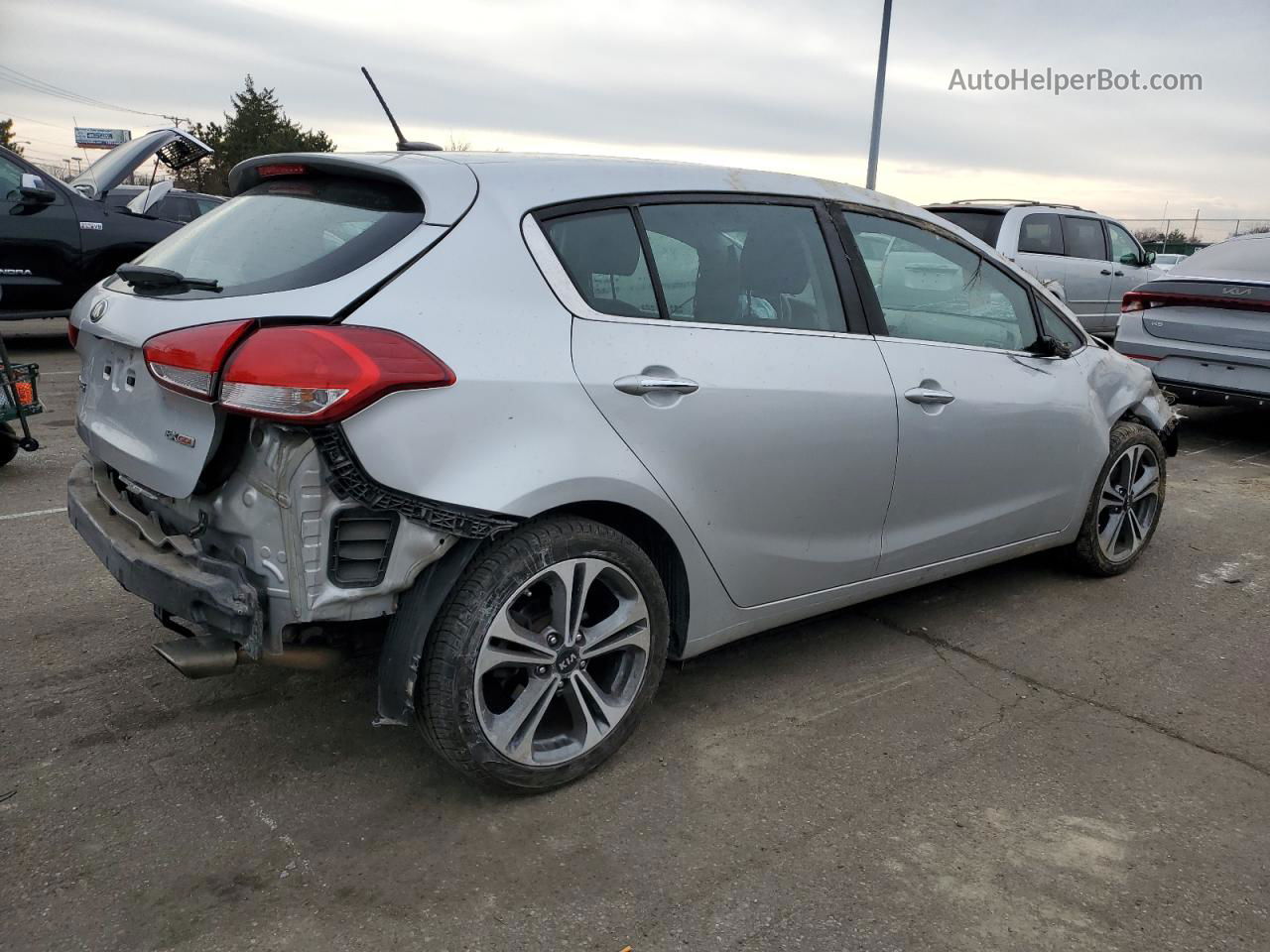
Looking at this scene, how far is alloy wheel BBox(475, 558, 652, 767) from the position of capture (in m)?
2.63

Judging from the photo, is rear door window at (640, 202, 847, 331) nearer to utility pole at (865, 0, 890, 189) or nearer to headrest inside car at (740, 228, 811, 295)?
headrest inside car at (740, 228, 811, 295)

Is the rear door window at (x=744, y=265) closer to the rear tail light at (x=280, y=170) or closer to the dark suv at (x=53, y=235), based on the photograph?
the rear tail light at (x=280, y=170)

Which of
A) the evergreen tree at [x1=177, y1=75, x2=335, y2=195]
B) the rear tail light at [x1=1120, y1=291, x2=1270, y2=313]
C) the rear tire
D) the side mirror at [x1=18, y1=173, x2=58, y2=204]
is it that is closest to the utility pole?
the rear tail light at [x1=1120, y1=291, x2=1270, y2=313]

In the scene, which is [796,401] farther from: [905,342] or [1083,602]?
[1083,602]

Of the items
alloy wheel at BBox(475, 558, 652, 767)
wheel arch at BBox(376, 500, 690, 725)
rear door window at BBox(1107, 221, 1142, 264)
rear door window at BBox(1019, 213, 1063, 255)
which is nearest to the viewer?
wheel arch at BBox(376, 500, 690, 725)

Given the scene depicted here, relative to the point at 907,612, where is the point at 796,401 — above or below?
above

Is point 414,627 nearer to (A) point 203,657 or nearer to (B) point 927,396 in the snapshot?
(A) point 203,657

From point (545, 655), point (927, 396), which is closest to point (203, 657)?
point (545, 655)

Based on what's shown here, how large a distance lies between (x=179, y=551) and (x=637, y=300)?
1.37 metres

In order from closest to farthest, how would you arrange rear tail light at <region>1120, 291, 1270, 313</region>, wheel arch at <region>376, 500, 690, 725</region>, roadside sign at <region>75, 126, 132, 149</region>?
wheel arch at <region>376, 500, 690, 725</region>
rear tail light at <region>1120, 291, 1270, 313</region>
roadside sign at <region>75, 126, 132, 149</region>

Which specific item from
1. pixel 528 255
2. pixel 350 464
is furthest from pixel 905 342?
pixel 350 464

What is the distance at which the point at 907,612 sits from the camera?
166 inches

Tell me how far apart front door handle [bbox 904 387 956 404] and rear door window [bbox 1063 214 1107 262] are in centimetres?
960

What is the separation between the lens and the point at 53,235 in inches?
392
